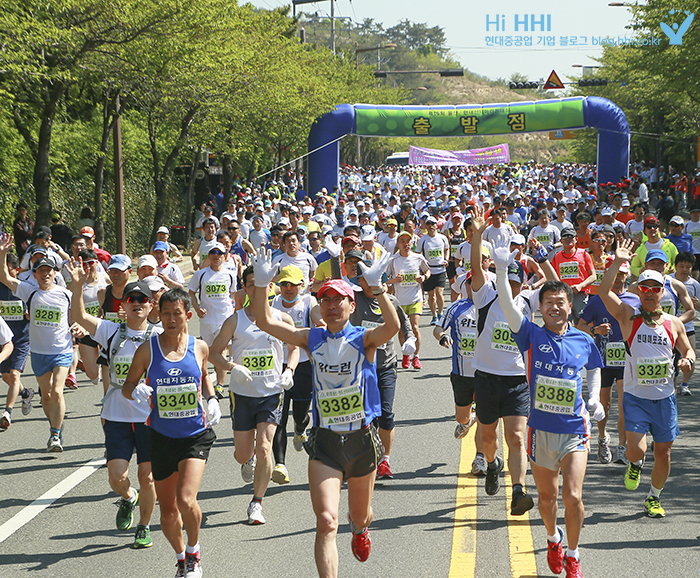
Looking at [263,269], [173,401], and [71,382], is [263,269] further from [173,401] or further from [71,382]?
[71,382]

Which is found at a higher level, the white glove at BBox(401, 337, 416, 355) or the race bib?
the race bib

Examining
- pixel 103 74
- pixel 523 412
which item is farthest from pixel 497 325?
pixel 103 74

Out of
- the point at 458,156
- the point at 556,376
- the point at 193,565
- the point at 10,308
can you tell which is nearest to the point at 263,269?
the point at 193,565

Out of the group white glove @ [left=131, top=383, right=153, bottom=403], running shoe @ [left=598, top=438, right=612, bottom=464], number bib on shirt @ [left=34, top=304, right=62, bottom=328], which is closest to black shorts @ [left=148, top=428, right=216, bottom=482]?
white glove @ [left=131, top=383, right=153, bottom=403]

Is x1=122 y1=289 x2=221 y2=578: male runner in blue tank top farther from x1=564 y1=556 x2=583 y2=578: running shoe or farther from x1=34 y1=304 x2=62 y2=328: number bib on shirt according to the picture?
x1=34 y1=304 x2=62 y2=328: number bib on shirt

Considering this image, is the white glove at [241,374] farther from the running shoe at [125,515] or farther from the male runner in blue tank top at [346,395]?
the running shoe at [125,515]

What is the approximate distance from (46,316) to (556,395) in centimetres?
564

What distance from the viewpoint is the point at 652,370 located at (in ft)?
23.1

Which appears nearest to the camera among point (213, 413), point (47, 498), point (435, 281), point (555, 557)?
point (555, 557)

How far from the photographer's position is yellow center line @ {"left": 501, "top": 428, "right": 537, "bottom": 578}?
18.9 feet

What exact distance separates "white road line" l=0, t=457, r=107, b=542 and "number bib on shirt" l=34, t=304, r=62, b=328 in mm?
A: 1539

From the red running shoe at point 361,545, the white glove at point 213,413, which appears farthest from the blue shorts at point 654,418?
the white glove at point 213,413

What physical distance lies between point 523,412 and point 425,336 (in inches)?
357

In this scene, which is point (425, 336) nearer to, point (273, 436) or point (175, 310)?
point (273, 436)
